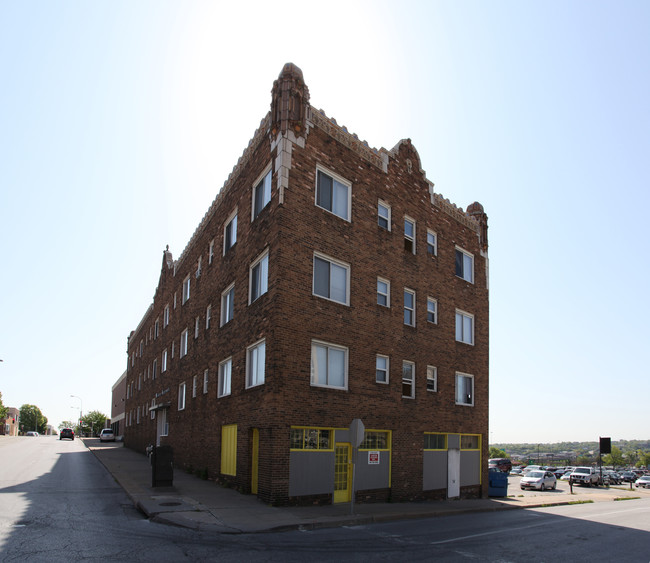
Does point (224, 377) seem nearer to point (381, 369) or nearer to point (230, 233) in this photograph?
point (230, 233)

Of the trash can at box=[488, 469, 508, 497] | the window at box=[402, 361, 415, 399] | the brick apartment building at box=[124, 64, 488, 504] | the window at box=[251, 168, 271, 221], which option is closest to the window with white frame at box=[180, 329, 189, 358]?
the brick apartment building at box=[124, 64, 488, 504]

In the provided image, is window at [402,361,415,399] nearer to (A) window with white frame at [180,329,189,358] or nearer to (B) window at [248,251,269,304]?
(B) window at [248,251,269,304]

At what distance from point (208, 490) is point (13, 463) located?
15167 mm

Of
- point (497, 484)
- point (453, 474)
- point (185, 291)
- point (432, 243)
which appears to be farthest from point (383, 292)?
point (185, 291)

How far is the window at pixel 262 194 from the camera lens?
A: 1870cm

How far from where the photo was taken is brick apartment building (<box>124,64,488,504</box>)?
16688 millimetres

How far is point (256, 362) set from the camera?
707 inches

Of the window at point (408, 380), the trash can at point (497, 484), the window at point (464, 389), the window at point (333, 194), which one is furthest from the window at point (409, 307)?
the trash can at point (497, 484)

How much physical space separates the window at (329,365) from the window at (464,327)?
25.5ft

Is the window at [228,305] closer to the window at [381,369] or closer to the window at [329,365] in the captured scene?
the window at [329,365]

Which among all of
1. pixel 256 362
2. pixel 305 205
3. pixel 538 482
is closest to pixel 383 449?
pixel 256 362

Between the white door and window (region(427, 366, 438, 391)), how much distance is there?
2.73 meters

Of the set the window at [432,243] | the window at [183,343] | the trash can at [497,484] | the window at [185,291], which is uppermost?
the window at [432,243]

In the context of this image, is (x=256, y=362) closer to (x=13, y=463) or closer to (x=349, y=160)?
(x=349, y=160)
